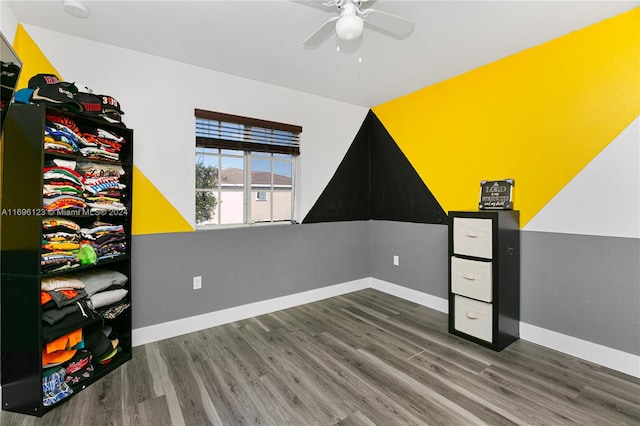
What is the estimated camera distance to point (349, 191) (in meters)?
4.13

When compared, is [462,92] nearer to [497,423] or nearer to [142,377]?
[497,423]

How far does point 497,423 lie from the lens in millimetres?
1738

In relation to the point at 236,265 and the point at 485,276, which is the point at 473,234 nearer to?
the point at 485,276

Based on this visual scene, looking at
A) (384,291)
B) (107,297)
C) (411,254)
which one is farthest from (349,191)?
(107,297)

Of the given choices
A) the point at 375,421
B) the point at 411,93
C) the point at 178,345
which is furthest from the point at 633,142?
the point at 178,345

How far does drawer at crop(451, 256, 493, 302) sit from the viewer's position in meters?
2.58

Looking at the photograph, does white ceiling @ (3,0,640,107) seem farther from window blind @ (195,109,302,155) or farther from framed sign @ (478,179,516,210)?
framed sign @ (478,179,516,210)

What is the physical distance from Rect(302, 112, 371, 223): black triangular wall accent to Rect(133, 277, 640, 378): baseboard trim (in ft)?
2.99

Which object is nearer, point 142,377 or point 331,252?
point 142,377

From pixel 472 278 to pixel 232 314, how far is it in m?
2.33

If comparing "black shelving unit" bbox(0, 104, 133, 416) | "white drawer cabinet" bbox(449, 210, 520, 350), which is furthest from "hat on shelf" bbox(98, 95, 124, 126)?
"white drawer cabinet" bbox(449, 210, 520, 350)

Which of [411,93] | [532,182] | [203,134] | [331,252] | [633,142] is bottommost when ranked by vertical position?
[331,252]

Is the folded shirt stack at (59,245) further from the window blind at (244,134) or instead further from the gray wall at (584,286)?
the gray wall at (584,286)

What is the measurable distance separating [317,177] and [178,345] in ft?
7.53
